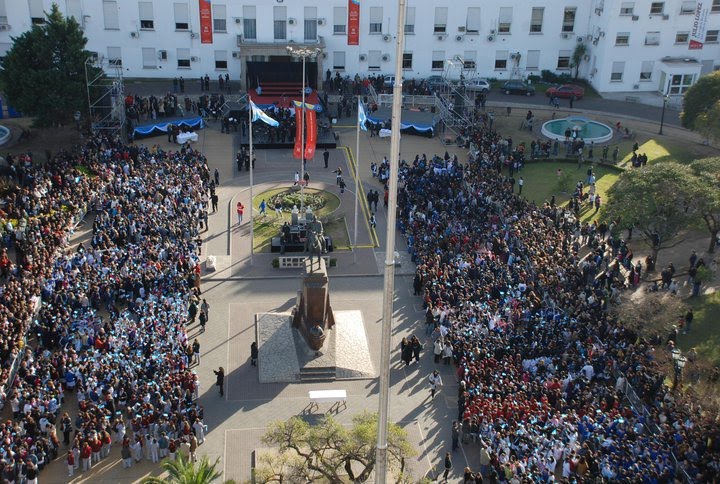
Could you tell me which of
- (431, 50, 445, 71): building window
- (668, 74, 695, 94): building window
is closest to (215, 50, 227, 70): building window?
(431, 50, 445, 71): building window

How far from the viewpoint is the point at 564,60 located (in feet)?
240

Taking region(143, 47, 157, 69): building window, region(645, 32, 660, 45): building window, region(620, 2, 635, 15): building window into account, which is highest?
region(620, 2, 635, 15): building window

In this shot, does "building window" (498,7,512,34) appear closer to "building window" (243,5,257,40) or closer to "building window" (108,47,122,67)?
"building window" (243,5,257,40)

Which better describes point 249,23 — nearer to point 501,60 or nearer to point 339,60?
point 339,60

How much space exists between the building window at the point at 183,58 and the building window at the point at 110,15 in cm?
515

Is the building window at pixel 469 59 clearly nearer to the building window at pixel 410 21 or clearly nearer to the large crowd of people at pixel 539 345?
the building window at pixel 410 21

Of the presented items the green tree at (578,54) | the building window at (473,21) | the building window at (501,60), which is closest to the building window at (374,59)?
the building window at (473,21)

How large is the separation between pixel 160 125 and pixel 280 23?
1499 cm

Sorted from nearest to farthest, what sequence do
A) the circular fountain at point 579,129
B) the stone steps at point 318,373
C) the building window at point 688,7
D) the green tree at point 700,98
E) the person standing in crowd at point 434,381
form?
the person standing in crowd at point 434,381
the stone steps at point 318,373
the green tree at point 700,98
the circular fountain at point 579,129
the building window at point 688,7

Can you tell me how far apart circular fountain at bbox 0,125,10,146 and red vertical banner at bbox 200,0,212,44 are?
1759 centimetres

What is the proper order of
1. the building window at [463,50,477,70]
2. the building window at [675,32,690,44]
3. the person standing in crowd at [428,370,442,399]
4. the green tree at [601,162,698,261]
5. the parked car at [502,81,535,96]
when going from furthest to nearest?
the building window at [463,50,477,70] → the parked car at [502,81,535,96] → the building window at [675,32,690,44] → the green tree at [601,162,698,261] → the person standing in crowd at [428,370,442,399]

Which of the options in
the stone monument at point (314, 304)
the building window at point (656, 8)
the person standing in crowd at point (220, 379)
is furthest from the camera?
the building window at point (656, 8)

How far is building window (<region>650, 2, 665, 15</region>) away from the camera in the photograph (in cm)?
6812

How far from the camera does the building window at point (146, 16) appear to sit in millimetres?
66875
